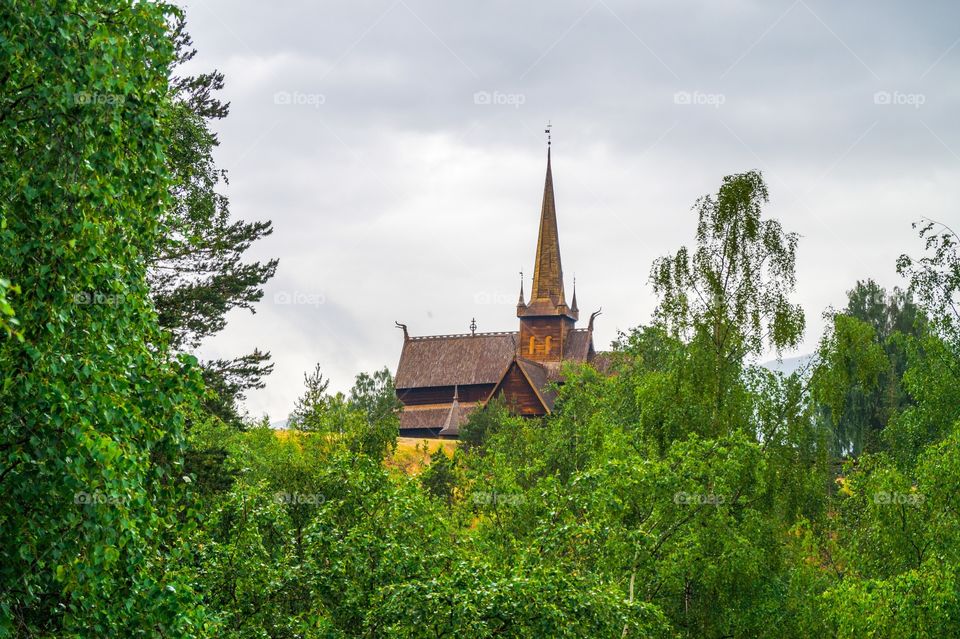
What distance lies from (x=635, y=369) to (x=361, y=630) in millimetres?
26947

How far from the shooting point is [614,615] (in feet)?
49.2

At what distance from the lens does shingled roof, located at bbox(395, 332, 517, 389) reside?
88375 millimetres

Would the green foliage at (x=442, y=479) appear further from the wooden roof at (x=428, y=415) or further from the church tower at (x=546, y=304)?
the church tower at (x=546, y=304)

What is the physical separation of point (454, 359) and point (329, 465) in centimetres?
6996

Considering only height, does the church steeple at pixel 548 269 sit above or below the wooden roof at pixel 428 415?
above

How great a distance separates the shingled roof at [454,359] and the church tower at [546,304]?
419 centimetres

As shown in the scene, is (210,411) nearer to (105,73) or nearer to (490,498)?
(490,498)

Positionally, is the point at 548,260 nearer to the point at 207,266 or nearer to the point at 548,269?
the point at 548,269

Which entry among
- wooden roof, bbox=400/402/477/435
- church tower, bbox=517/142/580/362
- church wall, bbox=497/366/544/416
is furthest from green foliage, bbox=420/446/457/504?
church tower, bbox=517/142/580/362

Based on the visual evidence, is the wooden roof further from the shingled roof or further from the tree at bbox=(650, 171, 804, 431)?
the tree at bbox=(650, 171, 804, 431)

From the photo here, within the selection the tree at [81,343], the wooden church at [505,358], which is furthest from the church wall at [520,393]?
the tree at [81,343]

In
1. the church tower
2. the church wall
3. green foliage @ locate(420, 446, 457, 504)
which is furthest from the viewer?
the church tower

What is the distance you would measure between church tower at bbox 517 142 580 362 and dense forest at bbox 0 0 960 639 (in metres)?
44.2

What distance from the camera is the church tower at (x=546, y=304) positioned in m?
A: 83.4
